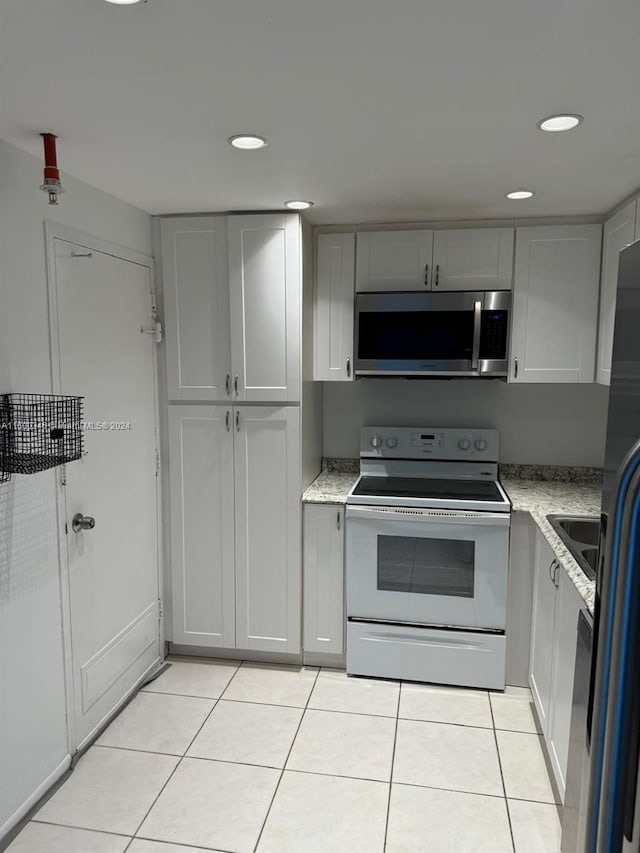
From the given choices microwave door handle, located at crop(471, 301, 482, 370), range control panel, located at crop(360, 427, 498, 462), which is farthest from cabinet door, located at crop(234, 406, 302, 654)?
microwave door handle, located at crop(471, 301, 482, 370)

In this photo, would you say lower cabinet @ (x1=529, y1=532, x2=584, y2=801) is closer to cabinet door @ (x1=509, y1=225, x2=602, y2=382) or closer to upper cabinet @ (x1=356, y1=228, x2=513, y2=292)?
cabinet door @ (x1=509, y1=225, x2=602, y2=382)

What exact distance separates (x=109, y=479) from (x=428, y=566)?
152 centimetres

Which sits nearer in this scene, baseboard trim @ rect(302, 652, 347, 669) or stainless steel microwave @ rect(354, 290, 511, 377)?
stainless steel microwave @ rect(354, 290, 511, 377)

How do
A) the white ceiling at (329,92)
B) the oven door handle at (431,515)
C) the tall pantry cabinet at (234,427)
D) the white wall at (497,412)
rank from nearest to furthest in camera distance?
the white ceiling at (329,92) → the oven door handle at (431,515) → the tall pantry cabinet at (234,427) → the white wall at (497,412)

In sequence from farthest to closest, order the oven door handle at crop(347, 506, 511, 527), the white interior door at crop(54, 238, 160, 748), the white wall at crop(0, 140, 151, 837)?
the oven door handle at crop(347, 506, 511, 527)
the white interior door at crop(54, 238, 160, 748)
the white wall at crop(0, 140, 151, 837)

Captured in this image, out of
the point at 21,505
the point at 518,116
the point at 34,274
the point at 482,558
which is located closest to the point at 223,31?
the point at 518,116

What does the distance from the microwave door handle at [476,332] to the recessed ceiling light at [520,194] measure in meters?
0.52

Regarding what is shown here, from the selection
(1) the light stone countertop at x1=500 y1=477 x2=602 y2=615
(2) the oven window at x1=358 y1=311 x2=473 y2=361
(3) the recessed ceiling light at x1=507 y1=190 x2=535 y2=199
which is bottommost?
(1) the light stone countertop at x1=500 y1=477 x2=602 y2=615

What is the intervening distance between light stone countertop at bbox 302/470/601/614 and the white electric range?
10 centimetres

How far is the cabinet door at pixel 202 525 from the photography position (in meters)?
2.91

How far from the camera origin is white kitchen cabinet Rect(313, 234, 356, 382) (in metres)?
3.00

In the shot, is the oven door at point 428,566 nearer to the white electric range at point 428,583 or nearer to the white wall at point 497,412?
the white electric range at point 428,583

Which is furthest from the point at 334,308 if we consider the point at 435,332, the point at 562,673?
the point at 562,673

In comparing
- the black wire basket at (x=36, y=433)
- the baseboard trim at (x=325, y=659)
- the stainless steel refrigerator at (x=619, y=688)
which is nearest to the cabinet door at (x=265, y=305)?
the black wire basket at (x=36, y=433)
